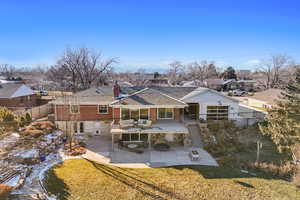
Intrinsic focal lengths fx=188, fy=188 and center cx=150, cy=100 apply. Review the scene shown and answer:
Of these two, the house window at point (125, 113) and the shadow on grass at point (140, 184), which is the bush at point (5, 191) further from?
the house window at point (125, 113)

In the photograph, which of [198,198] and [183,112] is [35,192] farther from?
[183,112]

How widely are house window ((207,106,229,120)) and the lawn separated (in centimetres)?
917

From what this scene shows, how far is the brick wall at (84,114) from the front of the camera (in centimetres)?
2186

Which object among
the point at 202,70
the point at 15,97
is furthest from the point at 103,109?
the point at 202,70

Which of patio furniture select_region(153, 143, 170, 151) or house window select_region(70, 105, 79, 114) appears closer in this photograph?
patio furniture select_region(153, 143, 170, 151)

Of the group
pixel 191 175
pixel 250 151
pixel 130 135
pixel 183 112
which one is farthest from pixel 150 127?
pixel 250 151

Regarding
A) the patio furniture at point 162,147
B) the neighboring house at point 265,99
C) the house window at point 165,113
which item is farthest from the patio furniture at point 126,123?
the neighboring house at point 265,99

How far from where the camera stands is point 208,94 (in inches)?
909

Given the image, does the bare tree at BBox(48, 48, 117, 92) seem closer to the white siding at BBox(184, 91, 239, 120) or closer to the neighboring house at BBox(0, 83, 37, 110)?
the neighboring house at BBox(0, 83, 37, 110)

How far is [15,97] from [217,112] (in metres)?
32.3

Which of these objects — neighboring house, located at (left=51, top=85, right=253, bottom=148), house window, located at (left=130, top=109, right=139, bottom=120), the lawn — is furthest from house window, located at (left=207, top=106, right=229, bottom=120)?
the lawn

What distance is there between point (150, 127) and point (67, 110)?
408 inches

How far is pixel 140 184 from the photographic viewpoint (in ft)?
41.9

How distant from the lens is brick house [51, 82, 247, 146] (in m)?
19.2
